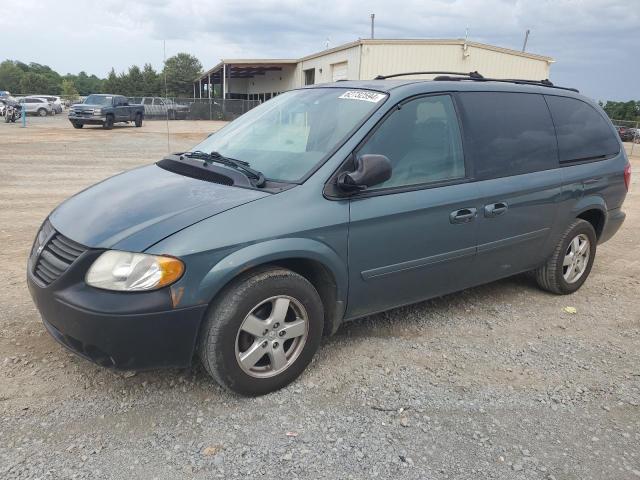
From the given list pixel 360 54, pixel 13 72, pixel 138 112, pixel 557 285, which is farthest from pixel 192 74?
pixel 557 285

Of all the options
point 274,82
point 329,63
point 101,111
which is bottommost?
point 101,111

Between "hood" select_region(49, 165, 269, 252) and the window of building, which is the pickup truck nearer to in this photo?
the window of building

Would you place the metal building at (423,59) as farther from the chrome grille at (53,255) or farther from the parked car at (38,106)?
the parked car at (38,106)

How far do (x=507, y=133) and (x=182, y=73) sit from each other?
99.8 m

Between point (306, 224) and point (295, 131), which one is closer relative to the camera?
point (306, 224)

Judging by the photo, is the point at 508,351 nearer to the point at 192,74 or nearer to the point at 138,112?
the point at 138,112

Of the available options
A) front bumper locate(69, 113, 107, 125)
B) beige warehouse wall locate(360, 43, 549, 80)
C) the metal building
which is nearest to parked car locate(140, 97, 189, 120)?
front bumper locate(69, 113, 107, 125)

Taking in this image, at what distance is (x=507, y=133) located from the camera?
4059 millimetres

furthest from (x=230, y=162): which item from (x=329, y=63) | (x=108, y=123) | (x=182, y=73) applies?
(x=182, y=73)

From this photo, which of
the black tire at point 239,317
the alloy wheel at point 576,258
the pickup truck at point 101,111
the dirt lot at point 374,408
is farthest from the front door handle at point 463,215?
the pickup truck at point 101,111

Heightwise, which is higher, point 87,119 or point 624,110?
point 624,110

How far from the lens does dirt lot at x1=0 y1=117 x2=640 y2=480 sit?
2551 millimetres

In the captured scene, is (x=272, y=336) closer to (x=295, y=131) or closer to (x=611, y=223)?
(x=295, y=131)

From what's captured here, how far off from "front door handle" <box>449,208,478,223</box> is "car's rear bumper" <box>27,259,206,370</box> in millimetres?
1811
